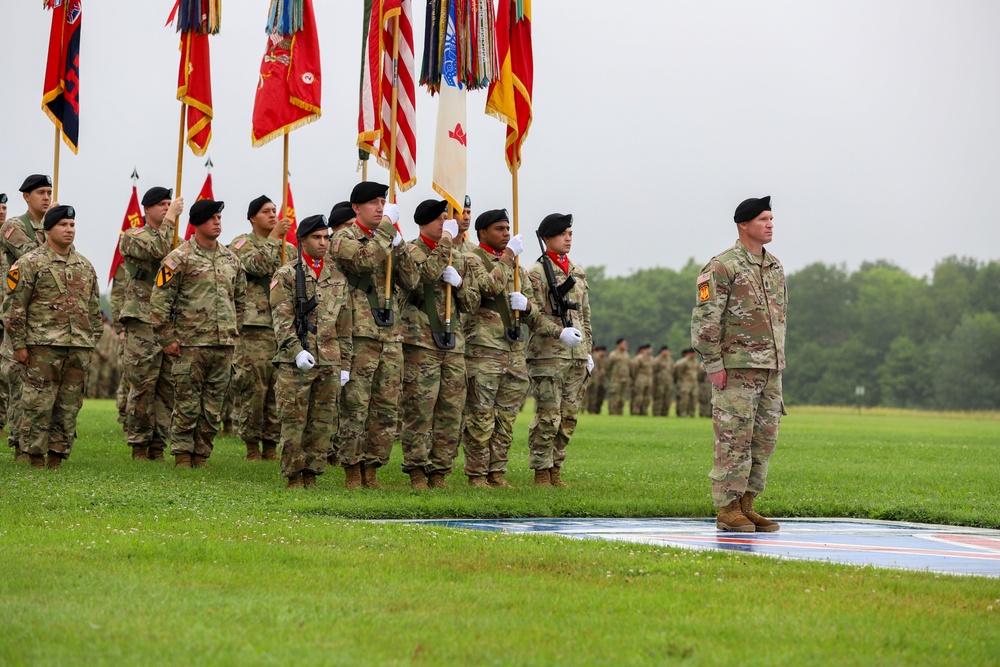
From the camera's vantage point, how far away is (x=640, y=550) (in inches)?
308

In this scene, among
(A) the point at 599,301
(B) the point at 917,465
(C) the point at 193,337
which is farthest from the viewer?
(A) the point at 599,301

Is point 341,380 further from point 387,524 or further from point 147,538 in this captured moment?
point 147,538

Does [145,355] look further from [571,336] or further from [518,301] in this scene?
[571,336]

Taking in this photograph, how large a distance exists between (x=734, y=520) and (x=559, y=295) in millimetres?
3926

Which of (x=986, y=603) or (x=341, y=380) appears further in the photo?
(x=341, y=380)

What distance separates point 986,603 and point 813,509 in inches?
183

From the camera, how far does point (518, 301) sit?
12.2 meters

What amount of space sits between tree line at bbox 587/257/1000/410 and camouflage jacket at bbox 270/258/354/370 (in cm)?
7415

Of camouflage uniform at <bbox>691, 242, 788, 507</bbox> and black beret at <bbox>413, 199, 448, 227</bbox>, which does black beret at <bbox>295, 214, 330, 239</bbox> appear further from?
camouflage uniform at <bbox>691, 242, 788, 507</bbox>

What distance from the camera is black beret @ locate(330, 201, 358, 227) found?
40.5 feet

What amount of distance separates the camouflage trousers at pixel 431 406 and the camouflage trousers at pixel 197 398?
7.65 ft

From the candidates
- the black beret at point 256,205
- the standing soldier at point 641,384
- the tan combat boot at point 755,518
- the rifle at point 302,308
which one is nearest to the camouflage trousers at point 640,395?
the standing soldier at point 641,384

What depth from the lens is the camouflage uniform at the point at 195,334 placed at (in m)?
13.0

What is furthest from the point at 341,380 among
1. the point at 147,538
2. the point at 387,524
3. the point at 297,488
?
the point at 147,538
